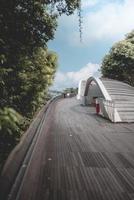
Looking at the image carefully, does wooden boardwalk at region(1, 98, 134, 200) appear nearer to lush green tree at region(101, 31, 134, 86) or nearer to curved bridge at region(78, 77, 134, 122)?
curved bridge at region(78, 77, 134, 122)

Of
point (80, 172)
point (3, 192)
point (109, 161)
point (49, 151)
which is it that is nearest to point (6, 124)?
point (3, 192)

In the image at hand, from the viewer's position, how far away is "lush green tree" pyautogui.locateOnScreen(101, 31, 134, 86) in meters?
53.4

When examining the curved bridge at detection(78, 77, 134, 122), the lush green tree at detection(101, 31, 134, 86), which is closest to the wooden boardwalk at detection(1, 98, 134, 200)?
the curved bridge at detection(78, 77, 134, 122)

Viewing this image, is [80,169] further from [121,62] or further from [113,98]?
[121,62]

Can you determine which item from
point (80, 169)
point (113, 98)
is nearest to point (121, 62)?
point (113, 98)

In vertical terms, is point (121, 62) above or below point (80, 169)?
above

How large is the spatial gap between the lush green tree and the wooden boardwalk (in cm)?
3720

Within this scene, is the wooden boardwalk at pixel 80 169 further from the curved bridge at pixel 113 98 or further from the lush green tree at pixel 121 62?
the lush green tree at pixel 121 62

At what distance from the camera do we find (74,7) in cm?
1362

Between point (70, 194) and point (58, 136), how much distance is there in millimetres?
9154

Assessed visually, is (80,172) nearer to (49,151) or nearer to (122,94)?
(49,151)

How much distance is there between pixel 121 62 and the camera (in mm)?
53875

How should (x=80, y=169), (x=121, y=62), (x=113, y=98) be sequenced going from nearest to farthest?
1. (x=80, y=169)
2. (x=113, y=98)
3. (x=121, y=62)

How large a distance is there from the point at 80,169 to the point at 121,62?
44.9m
